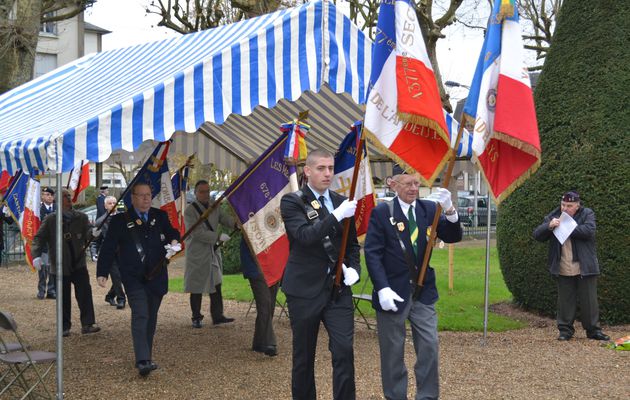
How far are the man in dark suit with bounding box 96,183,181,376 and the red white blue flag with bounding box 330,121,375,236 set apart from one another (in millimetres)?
1998

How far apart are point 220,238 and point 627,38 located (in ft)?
20.0

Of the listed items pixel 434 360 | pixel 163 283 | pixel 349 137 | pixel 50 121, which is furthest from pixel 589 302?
pixel 50 121

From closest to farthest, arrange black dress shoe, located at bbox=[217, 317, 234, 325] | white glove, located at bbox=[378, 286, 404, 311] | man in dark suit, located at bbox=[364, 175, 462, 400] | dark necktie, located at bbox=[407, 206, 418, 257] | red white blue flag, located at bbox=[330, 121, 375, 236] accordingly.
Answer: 1. white glove, located at bbox=[378, 286, 404, 311]
2. man in dark suit, located at bbox=[364, 175, 462, 400]
3. dark necktie, located at bbox=[407, 206, 418, 257]
4. red white blue flag, located at bbox=[330, 121, 375, 236]
5. black dress shoe, located at bbox=[217, 317, 234, 325]

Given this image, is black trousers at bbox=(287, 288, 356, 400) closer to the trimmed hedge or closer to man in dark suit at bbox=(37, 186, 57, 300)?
the trimmed hedge

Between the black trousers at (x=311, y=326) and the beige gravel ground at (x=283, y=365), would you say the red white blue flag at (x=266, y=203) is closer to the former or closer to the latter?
the beige gravel ground at (x=283, y=365)

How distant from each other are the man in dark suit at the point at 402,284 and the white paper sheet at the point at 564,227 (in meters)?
4.04

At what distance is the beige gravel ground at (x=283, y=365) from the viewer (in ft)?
22.9

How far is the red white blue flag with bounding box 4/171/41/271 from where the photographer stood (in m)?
11.0

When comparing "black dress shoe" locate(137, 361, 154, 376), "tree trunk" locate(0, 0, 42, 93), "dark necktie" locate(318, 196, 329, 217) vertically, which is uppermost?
"tree trunk" locate(0, 0, 42, 93)

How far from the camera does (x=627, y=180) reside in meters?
10.2

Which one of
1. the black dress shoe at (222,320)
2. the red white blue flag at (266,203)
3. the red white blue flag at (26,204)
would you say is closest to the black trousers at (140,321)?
the red white blue flag at (266,203)

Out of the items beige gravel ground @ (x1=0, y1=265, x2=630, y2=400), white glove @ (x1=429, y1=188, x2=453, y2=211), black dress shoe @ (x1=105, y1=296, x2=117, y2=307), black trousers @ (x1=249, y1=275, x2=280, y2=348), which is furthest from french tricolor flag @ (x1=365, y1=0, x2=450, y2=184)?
black dress shoe @ (x1=105, y1=296, x2=117, y2=307)

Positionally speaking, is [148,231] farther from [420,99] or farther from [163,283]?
[420,99]

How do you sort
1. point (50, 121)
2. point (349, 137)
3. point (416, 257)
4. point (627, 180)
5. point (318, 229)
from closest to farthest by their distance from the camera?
point (318, 229) < point (416, 257) < point (50, 121) < point (349, 137) < point (627, 180)
